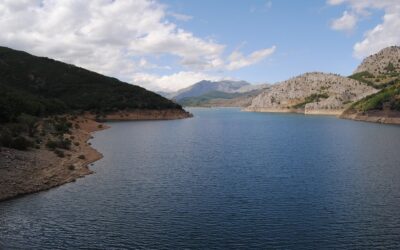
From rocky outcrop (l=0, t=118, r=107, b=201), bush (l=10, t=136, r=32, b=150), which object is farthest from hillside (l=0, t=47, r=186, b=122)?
rocky outcrop (l=0, t=118, r=107, b=201)

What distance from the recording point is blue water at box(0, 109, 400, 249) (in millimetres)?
26031

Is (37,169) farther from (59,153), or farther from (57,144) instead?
(57,144)

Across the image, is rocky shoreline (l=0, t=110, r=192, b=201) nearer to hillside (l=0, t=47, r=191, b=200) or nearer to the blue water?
hillside (l=0, t=47, r=191, b=200)

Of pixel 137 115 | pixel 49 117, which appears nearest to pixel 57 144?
pixel 49 117

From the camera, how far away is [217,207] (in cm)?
3325

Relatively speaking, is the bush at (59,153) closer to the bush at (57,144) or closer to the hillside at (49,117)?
the hillside at (49,117)

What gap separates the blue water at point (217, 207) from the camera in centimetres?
2603

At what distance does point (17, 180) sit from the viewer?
39250mm

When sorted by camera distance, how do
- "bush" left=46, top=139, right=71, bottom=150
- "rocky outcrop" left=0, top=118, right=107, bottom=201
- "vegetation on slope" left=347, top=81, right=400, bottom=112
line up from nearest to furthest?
1. "rocky outcrop" left=0, top=118, right=107, bottom=201
2. "bush" left=46, top=139, right=71, bottom=150
3. "vegetation on slope" left=347, top=81, right=400, bottom=112

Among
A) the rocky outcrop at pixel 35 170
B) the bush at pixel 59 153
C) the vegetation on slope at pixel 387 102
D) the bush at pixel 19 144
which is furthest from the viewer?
the vegetation on slope at pixel 387 102

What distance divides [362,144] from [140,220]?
191ft

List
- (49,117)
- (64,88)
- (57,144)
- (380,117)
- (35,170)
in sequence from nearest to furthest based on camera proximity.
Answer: (35,170) < (57,144) < (49,117) < (380,117) < (64,88)

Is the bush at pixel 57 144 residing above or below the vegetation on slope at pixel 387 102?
below

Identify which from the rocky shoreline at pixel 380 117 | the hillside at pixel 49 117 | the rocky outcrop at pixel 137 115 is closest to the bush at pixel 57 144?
the hillside at pixel 49 117
